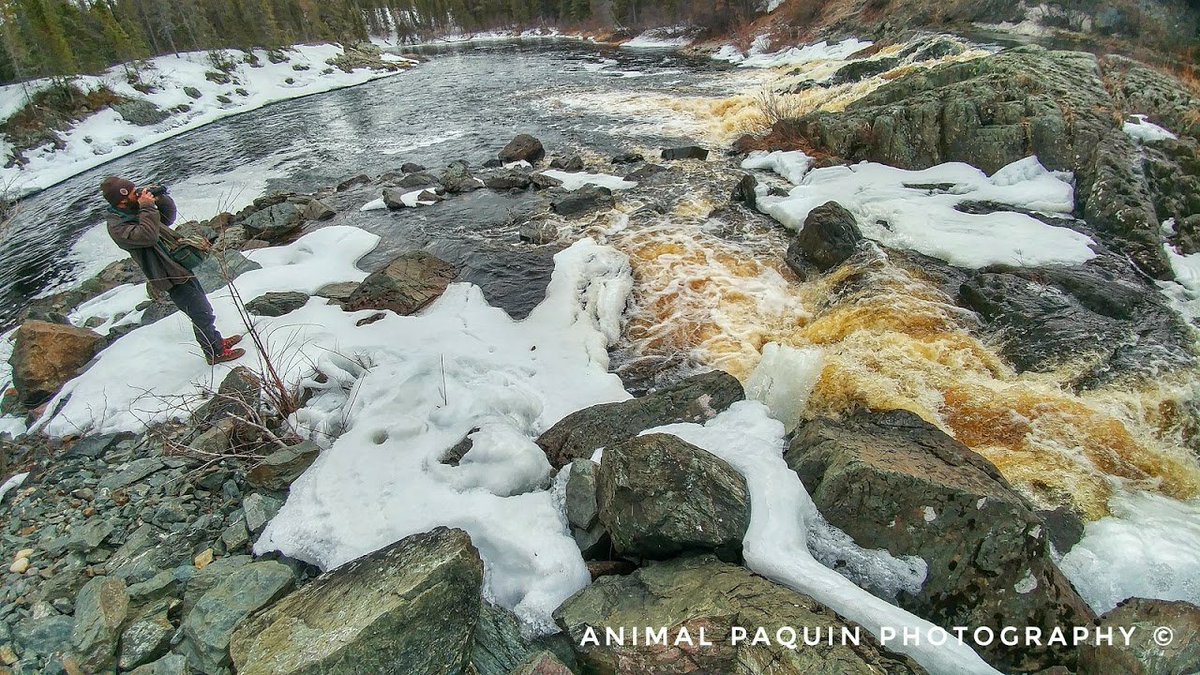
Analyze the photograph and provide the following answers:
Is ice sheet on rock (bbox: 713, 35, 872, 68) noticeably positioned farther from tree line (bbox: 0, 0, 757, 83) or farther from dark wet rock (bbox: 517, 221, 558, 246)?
dark wet rock (bbox: 517, 221, 558, 246)

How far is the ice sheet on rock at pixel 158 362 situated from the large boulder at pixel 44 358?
315 millimetres

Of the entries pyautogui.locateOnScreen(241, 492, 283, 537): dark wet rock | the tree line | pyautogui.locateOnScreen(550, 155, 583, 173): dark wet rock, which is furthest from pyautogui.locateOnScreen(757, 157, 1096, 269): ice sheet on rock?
the tree line

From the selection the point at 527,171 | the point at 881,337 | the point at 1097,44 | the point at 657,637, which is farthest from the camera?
the point at 1097,44

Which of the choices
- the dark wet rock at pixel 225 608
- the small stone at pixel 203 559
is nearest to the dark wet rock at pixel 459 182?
the small stone at pixel 203 559

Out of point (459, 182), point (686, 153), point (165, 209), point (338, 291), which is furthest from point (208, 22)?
point (165, 209)

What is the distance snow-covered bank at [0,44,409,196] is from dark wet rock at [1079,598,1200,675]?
84.4ft

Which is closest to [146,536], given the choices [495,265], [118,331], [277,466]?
[277,466]

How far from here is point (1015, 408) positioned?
530cm

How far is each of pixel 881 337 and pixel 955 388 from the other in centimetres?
104

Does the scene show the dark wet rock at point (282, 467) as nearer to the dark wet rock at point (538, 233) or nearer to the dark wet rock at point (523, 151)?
the dark wet rock at point (538, 233)

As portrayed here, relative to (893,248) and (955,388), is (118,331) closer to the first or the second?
(955,388)

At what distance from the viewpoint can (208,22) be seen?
158ft

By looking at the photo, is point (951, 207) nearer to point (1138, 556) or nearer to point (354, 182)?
point (1138, 556)

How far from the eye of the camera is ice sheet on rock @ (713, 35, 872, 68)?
26.1m
